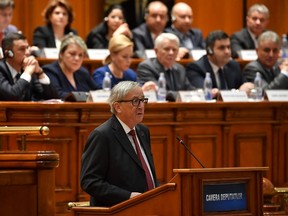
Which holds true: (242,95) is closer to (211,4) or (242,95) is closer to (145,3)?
(211,4)

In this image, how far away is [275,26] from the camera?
1086cm

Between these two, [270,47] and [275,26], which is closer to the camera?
[270,47]

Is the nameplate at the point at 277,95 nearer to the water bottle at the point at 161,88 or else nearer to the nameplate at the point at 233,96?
the nameplate at the point at 233,96

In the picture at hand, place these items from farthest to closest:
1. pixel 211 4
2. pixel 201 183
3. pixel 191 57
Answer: pixel 211 4
pixel 191 57
pixel 201 183

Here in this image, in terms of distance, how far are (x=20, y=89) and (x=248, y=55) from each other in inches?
132

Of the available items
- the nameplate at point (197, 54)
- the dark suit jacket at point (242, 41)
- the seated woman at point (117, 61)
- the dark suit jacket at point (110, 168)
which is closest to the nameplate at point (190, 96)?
the seated woman at point (117, 61)

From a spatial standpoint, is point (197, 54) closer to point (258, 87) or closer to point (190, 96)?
point (258, 87)

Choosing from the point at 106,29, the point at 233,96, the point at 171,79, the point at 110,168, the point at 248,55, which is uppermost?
the point at 106,29

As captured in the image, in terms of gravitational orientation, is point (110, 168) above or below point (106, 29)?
below

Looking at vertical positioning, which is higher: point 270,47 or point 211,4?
point 211,4

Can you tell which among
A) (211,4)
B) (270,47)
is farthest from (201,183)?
(211,4)

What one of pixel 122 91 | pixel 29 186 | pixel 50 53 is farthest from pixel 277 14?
Answer: pixel 29 186

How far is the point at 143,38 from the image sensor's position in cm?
942

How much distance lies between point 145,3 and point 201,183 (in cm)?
780
